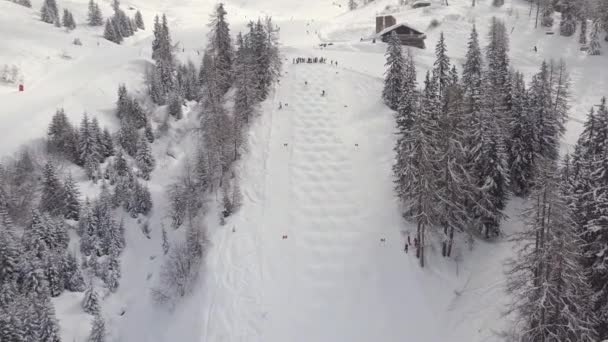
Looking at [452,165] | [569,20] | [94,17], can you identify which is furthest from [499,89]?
[94,17]

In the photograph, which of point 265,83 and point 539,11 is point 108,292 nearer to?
point 265,83

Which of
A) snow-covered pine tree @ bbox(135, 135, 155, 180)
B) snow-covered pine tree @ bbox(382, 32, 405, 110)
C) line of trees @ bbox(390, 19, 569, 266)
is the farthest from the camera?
snow-covered pine tree @ bbox(382, 32, 405, 110)

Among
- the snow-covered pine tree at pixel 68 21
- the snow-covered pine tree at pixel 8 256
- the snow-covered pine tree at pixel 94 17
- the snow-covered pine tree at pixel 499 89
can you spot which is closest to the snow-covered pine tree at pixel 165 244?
the snow-covered pine tree at pixel 8 256

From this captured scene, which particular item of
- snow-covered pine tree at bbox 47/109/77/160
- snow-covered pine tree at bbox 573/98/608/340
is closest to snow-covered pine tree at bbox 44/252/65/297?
snow-covered pine tree at bbox 47/109/77/160

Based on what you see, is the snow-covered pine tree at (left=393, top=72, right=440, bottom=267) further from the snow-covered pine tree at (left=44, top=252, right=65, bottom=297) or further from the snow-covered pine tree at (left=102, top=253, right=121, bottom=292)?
the snow-covered pine tree at (left=44, top=252, right=65, bottom=297)

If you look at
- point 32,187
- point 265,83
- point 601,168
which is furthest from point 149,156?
point 601,168

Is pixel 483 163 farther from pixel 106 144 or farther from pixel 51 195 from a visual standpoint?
pixel 106 144
